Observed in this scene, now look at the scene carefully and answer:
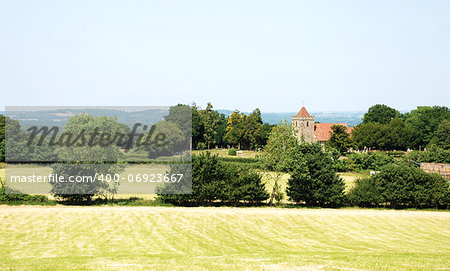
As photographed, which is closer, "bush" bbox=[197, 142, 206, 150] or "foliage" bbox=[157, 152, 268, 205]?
"foliage" bbox=[157, 152, 268, 205]

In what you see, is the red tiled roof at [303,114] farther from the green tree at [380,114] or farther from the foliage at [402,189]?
the foliage at [402,189]

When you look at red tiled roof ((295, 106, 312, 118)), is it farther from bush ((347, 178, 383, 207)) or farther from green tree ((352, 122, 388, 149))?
bush ((347, 178, 383, 207))

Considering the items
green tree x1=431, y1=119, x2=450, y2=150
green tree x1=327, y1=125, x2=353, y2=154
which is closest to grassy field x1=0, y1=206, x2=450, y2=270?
green tree x1=327, y1=125, x2=353, y2=154

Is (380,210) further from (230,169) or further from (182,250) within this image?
(182,250)

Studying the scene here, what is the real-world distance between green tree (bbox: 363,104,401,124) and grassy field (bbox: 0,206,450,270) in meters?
95.3

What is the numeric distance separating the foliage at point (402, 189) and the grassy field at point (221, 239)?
1720mm

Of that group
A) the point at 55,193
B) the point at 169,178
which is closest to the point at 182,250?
the point at 169,178

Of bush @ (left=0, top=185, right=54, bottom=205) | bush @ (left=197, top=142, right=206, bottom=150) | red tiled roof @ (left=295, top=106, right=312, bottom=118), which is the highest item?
red tiled roof @ (left=295, top=106, right=312, bottom=118)

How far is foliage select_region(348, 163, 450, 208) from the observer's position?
129 ft

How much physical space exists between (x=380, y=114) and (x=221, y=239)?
112 metres

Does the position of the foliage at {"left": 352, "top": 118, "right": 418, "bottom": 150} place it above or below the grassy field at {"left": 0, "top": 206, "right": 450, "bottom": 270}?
above

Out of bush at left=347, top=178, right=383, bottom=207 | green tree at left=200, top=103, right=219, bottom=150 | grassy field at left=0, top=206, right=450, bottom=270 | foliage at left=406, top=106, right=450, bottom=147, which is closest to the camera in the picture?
grassy field at left=0, top=206, right=450, bottom=270

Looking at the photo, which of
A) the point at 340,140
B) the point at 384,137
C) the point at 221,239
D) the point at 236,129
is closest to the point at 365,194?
the point at 221,239

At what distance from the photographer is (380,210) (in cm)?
3922
